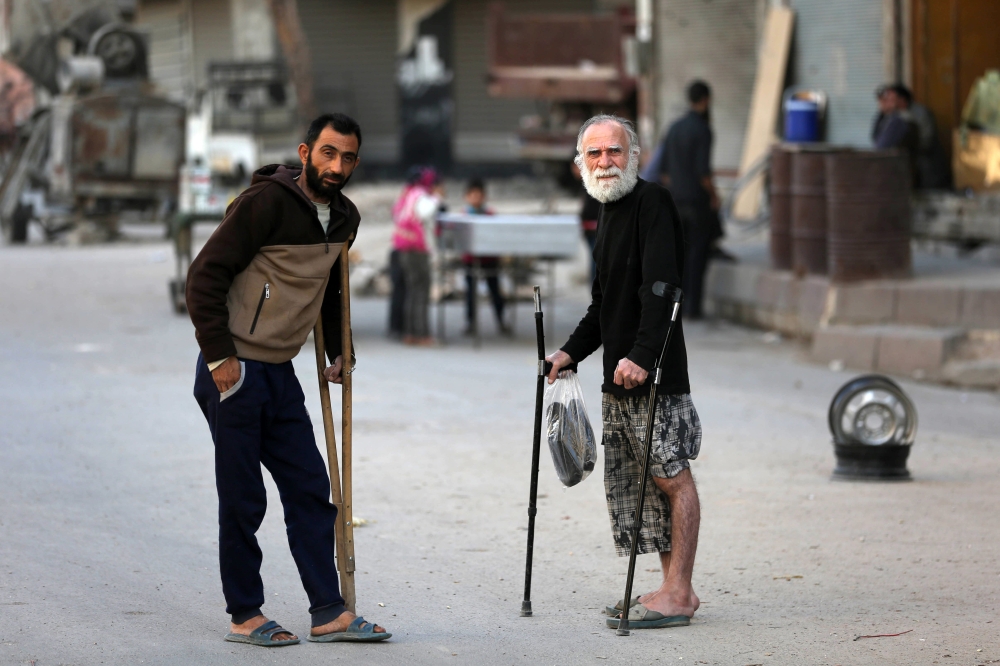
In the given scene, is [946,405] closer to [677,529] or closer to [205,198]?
[677,529]

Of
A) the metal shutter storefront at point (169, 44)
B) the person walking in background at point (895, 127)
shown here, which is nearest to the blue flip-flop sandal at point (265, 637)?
the person walking in background at point (895, 127)

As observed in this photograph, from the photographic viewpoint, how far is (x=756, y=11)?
17.5 m

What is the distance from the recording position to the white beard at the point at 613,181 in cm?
443

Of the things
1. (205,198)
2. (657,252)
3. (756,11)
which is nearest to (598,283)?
(657,252)

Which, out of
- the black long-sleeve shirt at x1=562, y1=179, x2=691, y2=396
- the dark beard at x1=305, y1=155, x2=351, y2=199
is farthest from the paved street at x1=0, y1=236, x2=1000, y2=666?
the dark beard at x1=305, y1=155, x2=351, y2=199

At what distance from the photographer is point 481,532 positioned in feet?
19.7

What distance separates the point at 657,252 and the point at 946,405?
5.80 metres

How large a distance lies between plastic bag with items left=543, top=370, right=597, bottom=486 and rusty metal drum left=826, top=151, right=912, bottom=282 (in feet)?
22.9

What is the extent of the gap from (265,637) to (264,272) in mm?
1180

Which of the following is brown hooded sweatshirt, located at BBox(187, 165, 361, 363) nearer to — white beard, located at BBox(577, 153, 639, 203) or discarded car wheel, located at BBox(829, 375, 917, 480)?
white beard, located at BBox(577, 153, 639, 203)

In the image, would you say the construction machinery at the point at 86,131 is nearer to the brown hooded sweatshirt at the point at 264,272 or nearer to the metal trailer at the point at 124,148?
the metal trailer at the point at 124,148

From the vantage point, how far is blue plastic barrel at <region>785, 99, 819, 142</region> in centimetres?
1507

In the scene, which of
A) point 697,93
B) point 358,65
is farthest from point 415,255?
point 358,65

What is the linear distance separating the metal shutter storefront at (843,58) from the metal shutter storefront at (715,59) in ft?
4.08
